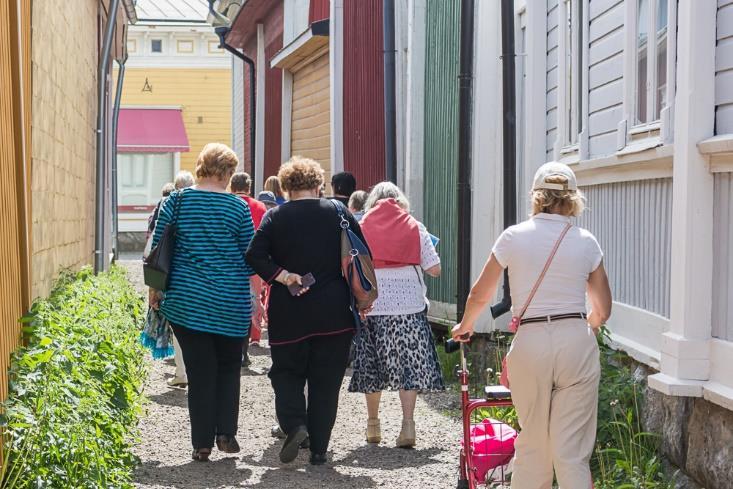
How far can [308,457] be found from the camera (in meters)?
7.90

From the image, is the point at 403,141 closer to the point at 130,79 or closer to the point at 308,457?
the point at 308,457

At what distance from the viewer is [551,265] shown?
524 cm

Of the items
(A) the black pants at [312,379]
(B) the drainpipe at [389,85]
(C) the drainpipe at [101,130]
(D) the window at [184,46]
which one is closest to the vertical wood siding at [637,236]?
(A) the black pants at [312,379]

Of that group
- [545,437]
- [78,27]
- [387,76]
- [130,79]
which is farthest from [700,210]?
[130,79]

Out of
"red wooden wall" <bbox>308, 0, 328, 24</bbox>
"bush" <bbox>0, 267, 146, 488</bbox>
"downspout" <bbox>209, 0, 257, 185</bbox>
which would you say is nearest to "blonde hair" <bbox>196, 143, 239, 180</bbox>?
"bush" <bbox>0, 267, 146, 488</bbox>

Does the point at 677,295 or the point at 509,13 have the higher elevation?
the point at 509,13

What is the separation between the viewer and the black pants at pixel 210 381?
753 centimetres

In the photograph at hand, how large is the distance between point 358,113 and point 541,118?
631cm

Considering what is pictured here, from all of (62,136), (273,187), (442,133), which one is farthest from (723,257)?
(273,187)

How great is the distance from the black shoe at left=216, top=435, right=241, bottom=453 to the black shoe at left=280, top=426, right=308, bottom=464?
0.40m

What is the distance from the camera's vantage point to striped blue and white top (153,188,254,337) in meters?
7.43

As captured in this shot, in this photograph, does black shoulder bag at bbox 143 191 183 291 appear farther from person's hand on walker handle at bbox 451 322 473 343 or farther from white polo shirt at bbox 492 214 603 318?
white polo shirt at bbox 492 214 603 318

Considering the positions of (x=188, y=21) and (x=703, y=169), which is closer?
(x=703, y=169)

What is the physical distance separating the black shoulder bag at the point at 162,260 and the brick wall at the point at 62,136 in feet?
1.93
